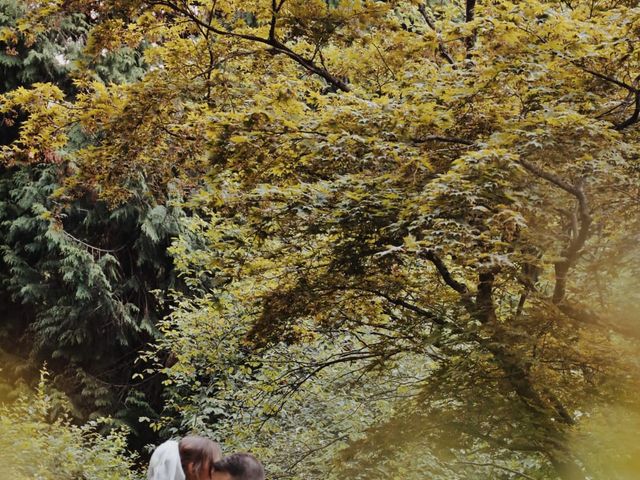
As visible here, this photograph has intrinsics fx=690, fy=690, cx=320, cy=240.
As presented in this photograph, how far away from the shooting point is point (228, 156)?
3.75 meters

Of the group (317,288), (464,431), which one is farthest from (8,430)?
(464,431)

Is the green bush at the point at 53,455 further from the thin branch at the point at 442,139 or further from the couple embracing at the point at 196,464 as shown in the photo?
the thin branch at the point at 442,139

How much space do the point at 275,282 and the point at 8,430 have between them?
3696 mm

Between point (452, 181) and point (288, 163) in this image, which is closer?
point (452, 181)

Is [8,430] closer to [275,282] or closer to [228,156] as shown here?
[275,282]

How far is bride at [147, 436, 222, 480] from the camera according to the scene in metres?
2.39

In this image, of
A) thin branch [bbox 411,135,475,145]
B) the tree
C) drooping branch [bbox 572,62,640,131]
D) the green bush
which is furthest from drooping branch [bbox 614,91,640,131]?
the tree

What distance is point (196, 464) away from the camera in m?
2.42

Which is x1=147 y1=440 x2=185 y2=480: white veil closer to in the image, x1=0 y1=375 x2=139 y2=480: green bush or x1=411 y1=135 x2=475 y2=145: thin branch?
x1=411 y1=135 x2=475 y2=145: thin branch

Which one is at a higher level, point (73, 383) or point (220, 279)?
point (220, 279)

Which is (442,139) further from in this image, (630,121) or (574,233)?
(630,121)

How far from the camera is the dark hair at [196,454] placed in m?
2.42

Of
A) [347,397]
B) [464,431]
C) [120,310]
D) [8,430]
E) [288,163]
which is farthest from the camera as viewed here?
[120,310]

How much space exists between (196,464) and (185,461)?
1.6 inches
